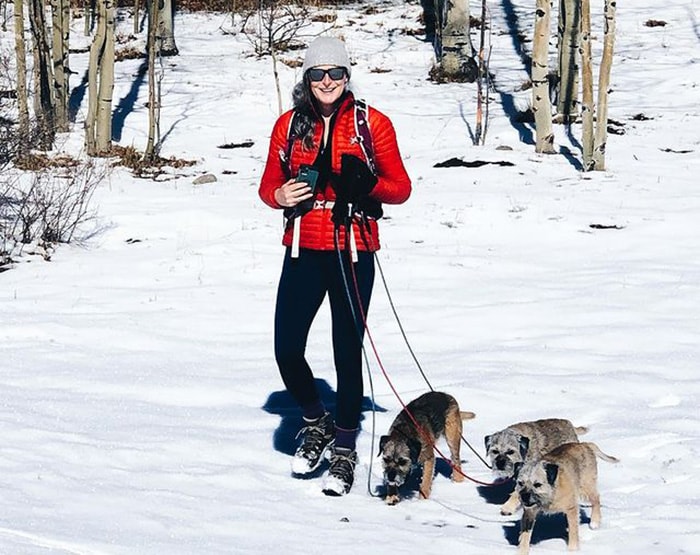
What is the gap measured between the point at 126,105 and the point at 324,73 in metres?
20.9

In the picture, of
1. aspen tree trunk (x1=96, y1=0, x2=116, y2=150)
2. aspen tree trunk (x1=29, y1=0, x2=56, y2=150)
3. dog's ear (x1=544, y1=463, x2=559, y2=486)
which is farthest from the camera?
aspen tree trunk (x1=29, y1=0, x2=56, y2=150)

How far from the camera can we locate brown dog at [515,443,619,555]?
448cm

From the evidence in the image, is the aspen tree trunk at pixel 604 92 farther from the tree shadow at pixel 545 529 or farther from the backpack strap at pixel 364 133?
the tree shadow at pixel 545 529

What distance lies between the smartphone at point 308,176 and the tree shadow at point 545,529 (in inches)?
74.7

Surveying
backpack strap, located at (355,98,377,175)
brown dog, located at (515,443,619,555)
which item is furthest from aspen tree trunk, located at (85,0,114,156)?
brown dog, located at (515,443,619,555)

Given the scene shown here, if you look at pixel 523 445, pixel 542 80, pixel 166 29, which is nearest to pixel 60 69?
pixel 166 29

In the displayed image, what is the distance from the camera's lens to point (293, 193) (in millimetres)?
4965

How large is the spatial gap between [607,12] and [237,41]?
17.5 metres

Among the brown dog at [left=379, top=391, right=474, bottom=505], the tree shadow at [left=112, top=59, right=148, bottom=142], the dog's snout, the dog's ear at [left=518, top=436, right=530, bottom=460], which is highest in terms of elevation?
the dog's snout

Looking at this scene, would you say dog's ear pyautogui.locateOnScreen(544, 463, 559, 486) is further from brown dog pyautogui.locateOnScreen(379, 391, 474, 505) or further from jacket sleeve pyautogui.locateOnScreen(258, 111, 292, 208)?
jacket sleeve pyautogui.locateOnScreen(258, 111, 292, 208)

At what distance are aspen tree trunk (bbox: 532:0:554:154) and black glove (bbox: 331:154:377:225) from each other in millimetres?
12452

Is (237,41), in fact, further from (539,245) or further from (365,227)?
(365,227)

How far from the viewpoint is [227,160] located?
19422mm

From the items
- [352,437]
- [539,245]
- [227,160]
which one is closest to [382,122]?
[352,437]
